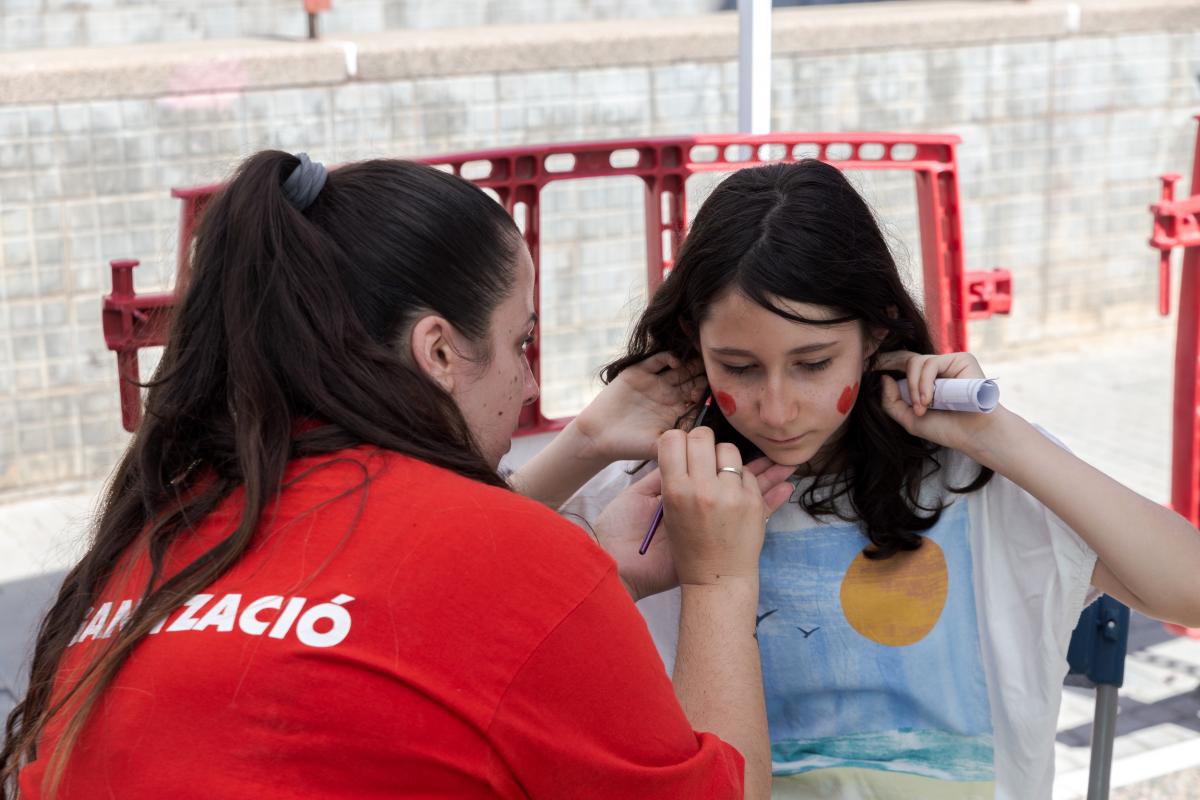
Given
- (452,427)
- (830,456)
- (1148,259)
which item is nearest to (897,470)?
(830,456)

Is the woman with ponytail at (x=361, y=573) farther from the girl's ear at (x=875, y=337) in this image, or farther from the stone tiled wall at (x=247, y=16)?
the stone tiled wall at (x=247, y=16)

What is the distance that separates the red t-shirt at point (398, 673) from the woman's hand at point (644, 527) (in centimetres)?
49

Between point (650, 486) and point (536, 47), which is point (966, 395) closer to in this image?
point (650, 486)

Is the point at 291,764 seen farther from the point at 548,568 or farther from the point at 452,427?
the point at 452,427

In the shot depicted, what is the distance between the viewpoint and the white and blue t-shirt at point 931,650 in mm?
1774

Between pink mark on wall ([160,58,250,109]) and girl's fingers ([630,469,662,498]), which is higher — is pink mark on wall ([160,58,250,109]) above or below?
above

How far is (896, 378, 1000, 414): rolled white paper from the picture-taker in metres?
1.69

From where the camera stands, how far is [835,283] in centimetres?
180

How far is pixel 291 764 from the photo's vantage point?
116 cm

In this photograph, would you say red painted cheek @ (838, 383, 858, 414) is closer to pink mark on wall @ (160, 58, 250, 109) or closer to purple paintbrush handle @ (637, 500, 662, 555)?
purple paintbrush handle @ (637, 500, 662, 555)

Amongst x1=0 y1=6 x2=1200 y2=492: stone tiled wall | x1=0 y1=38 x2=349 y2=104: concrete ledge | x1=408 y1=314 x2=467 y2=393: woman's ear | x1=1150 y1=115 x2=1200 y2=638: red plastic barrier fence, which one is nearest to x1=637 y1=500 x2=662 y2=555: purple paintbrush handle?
x1=408 y1=314 x2=467 y2=393: woman's ear

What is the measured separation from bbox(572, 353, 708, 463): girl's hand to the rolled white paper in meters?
0.38

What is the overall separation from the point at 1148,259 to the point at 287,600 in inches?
226

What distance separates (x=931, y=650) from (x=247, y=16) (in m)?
4.62
